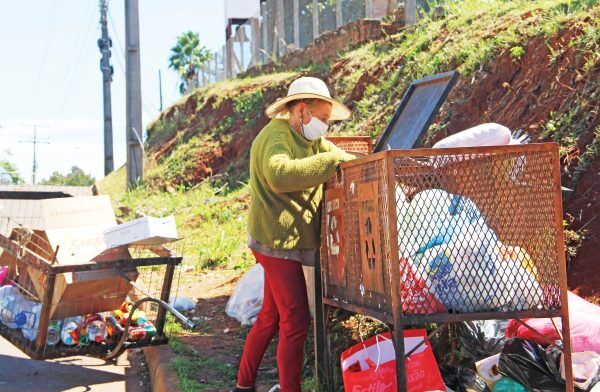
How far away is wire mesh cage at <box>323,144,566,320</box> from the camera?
3537 mm

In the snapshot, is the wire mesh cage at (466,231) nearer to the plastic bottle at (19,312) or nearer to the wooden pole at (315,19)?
the plastic bottle at (19,312)

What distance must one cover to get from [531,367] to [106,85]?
33.5 meters

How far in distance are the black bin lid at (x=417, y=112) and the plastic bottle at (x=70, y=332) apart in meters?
2.77

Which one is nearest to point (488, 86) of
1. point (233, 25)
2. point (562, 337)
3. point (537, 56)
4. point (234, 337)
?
point (537, 56)

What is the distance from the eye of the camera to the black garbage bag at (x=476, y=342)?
4.36 meters

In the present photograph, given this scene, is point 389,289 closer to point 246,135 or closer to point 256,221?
point 256,221

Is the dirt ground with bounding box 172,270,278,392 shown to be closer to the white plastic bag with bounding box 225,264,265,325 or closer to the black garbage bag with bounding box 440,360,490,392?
the white plastic bag with bounding box 225,264,265,325

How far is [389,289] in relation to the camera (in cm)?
354

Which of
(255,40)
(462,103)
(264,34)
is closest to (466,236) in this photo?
(462,103)

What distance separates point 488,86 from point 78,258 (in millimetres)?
4774

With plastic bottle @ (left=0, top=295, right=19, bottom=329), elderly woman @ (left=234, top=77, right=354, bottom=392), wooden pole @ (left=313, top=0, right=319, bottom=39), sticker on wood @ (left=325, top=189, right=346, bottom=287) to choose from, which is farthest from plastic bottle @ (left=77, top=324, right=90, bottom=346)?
wooden pole @ (left=313, top=0, right=319, bottom=39)

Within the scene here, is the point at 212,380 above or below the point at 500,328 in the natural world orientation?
below

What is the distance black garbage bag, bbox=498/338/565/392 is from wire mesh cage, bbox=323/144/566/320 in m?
0.34

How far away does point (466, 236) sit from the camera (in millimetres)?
3611
